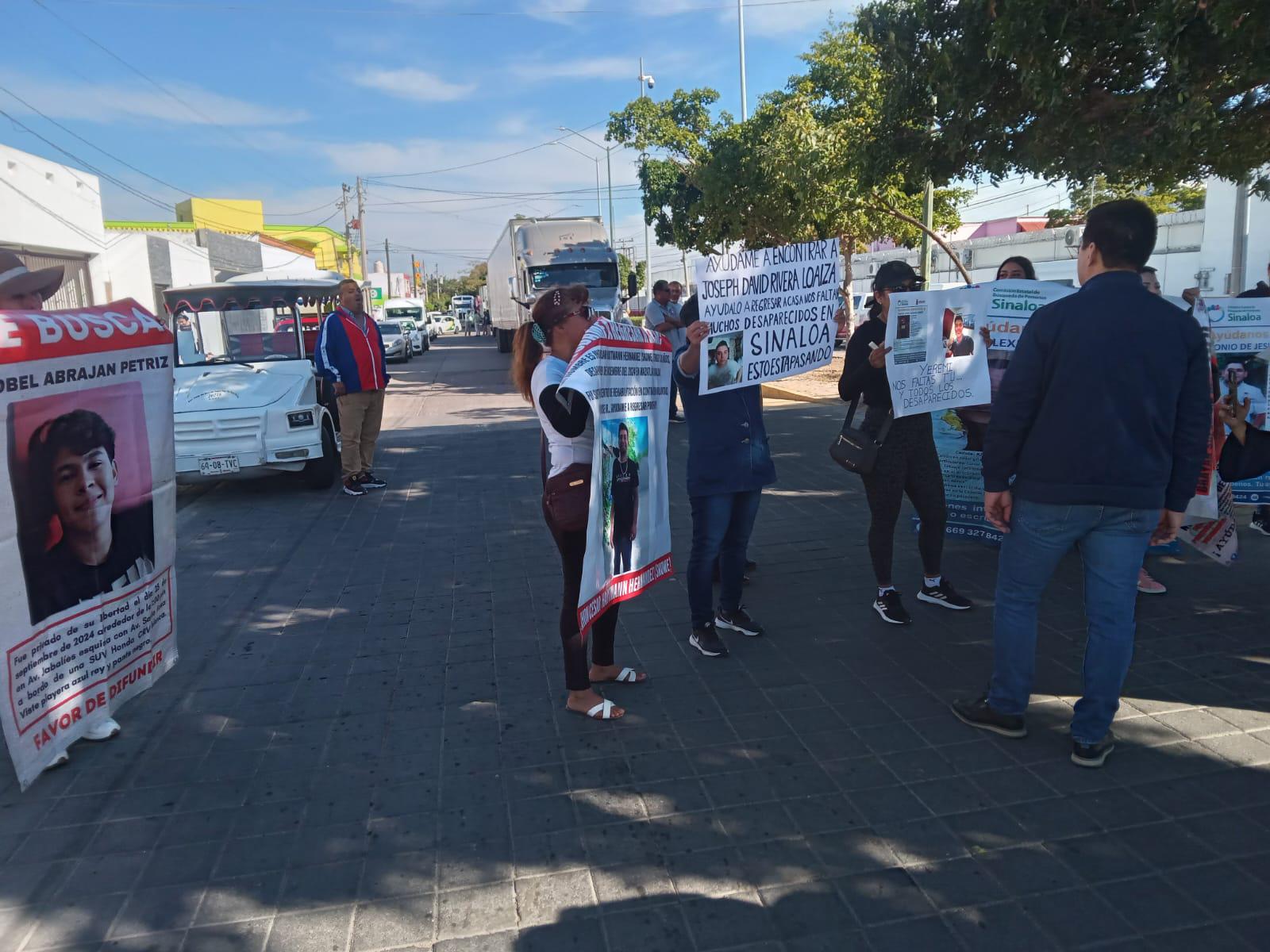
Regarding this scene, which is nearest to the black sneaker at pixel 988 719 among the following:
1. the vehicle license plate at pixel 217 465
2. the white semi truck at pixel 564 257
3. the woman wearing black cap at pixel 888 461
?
the woman wearing black cap at pixel 888 461

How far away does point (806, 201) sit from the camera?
13.7 meters

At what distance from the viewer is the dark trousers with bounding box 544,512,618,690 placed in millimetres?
3832

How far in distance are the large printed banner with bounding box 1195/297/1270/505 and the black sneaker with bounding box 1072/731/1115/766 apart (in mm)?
2821

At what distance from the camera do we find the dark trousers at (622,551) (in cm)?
385

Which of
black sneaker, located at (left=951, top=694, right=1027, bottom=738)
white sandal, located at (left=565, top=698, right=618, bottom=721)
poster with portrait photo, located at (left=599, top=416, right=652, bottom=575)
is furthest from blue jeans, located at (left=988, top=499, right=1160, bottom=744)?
white sandal, located at (left=565, top=698, right=618, bottom=721)

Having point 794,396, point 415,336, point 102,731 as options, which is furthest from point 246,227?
point 102,731

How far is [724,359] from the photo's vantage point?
174 inches

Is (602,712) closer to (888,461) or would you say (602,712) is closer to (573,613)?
(573,613)

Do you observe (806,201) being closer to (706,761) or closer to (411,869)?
(706,761)

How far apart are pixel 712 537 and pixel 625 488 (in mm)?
899

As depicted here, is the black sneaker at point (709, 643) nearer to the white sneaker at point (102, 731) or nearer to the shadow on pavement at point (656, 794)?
the shadow on pavement at point (656, 794)

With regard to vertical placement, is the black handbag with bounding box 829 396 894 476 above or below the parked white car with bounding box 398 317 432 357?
below

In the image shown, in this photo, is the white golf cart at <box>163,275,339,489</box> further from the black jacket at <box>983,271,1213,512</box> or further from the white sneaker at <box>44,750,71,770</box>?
the black jacket at <box>983,271,1213,512</box>

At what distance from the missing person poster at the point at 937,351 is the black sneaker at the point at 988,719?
157 centimetres
